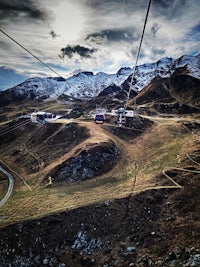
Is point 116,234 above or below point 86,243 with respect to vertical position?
above

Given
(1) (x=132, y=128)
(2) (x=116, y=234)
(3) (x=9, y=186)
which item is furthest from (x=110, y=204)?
(1) (x=132, y=128)

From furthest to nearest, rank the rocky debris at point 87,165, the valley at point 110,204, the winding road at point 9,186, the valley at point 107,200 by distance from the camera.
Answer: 1. the rocky debris at point 87,165
2. the winding road at point 9,186
3. the valley at point 110,204
4. the valley at point 107,200

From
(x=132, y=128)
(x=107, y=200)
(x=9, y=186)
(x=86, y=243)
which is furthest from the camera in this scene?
(x=132, y=128)

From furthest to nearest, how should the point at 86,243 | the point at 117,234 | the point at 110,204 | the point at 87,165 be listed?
the point at 87,165 → the point at 110,204 → the point at 117,234 → the point at 86,243

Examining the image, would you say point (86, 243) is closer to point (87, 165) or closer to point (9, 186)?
point (87, 165)

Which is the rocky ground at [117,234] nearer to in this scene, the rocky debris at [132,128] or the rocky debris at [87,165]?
the rocky debris at [87,165]

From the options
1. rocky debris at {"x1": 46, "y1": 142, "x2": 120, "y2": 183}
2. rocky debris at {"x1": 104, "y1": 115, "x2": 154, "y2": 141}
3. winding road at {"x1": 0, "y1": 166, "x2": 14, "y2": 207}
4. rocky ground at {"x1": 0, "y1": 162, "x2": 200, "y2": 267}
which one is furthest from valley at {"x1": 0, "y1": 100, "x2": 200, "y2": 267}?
rocky debris at {"x1": 104, "y1": 115, "x2": 154, "y2": 141}

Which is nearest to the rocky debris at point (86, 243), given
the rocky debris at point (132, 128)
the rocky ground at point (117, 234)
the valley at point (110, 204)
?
the rocky ground at point (117, 234)

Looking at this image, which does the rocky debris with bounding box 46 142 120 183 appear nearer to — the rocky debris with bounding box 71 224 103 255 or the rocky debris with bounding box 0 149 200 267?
the rocky debris with bounding box 0 149 200 267

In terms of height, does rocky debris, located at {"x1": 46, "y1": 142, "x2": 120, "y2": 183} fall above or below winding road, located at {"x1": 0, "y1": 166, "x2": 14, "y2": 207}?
above
